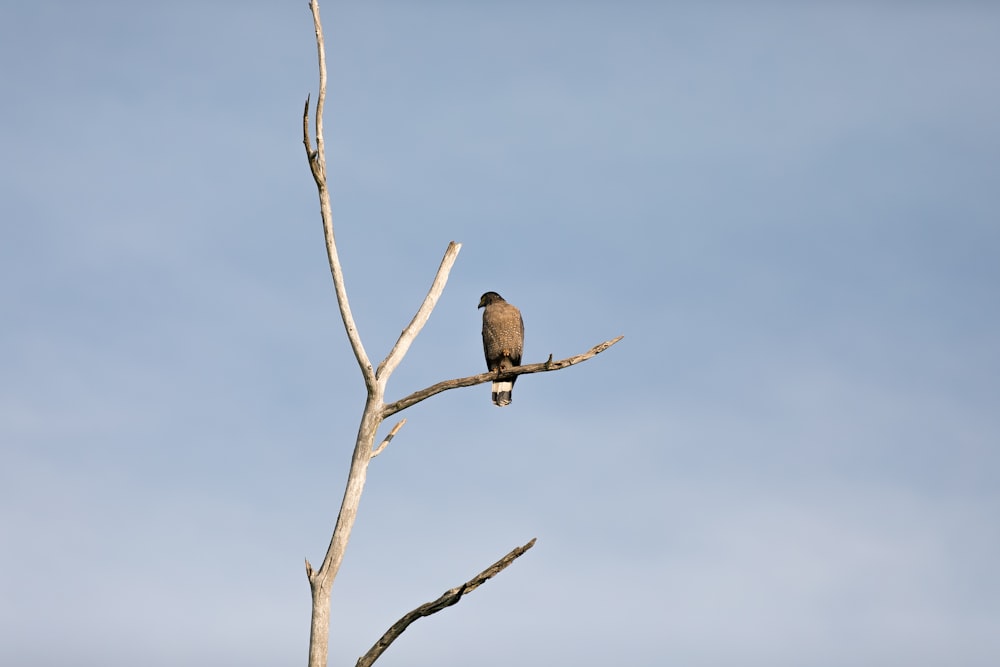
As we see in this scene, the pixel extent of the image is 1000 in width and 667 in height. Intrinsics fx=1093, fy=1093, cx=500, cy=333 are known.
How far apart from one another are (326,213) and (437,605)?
4193 millimetres

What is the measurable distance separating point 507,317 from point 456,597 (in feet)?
18.6

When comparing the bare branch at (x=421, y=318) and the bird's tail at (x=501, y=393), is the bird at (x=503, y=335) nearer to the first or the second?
the bird's tail at (x=501, y=393)

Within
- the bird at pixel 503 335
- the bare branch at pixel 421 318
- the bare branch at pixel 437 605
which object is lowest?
the bare branch at pixel 437 605

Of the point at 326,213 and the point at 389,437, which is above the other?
the point at 326,213

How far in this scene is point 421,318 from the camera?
11.6 meters

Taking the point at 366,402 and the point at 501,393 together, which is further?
the point at 501,393

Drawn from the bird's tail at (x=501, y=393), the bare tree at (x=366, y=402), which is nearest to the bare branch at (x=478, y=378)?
the bare tree at (x=366, y=402)

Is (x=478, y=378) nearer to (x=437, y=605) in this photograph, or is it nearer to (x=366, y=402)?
(x=366, y=402)

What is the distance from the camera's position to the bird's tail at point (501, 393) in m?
13.8

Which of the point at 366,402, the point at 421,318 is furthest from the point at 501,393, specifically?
the point at 366,402

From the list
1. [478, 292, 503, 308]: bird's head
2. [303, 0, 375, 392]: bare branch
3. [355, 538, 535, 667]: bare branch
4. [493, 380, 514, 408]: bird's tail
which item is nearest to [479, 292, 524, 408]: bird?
[478, 292, 503, 308]: bird's head

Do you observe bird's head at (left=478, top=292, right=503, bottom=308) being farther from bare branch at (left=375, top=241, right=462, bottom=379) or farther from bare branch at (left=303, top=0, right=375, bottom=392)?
bare branch at (left=303, top=0, right=375, bottom=392)

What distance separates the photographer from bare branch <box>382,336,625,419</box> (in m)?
10.9

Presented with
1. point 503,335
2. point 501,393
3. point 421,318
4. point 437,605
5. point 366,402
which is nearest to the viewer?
point 437,605
